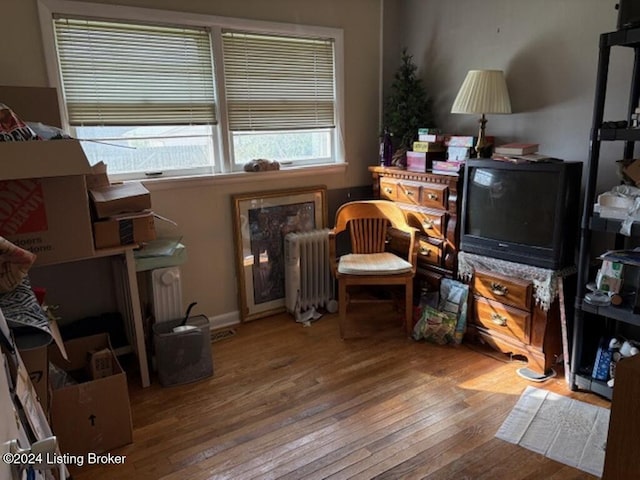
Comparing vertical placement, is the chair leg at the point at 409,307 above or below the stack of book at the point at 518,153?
below

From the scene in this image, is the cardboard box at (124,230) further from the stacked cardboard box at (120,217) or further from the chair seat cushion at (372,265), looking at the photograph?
the chair seat cushion at (372,265)

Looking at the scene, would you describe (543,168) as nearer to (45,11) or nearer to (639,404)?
(639,404)

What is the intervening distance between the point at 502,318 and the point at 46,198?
238 centimetres

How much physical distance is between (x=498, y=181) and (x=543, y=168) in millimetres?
260

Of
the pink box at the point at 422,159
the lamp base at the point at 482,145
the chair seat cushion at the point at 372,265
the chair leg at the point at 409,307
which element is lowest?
the chair leg at the point at 409,307

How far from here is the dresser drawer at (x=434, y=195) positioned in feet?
9.61

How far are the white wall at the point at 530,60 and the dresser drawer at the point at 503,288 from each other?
0.68 m

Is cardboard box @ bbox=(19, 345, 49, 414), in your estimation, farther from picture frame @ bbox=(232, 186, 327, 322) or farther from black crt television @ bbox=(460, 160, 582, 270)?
black crt television @ bbox=(460, 160, 582, 270)

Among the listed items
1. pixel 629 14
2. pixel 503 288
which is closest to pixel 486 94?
pixel 629 14

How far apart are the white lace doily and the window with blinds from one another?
141cm

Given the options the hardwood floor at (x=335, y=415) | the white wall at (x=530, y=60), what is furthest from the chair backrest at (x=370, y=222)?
the white wall at (x=530, y=60)

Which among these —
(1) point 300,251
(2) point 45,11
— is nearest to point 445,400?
(1) point 300,251

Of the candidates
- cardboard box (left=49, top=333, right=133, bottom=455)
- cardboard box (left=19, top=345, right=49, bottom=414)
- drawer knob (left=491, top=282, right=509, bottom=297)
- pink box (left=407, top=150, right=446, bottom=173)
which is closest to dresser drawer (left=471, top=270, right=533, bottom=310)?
drawer knob (left=491, top=282, right=509, bottom=297)

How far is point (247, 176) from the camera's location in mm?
3096
